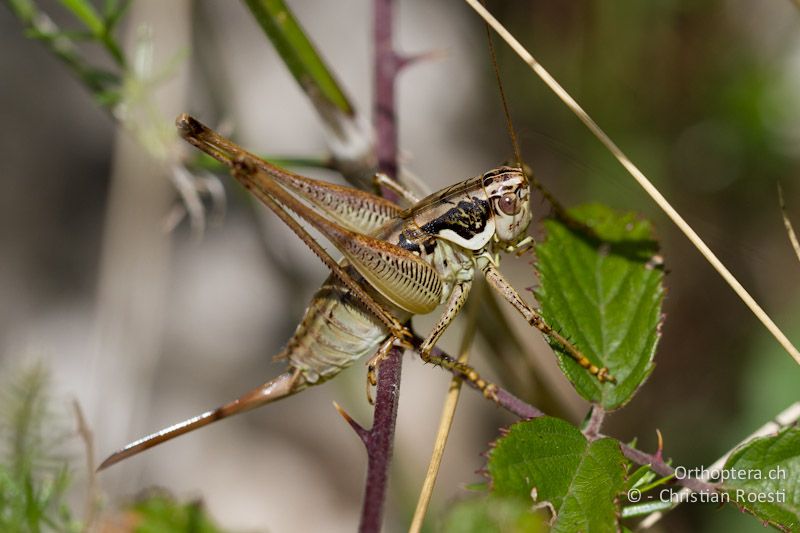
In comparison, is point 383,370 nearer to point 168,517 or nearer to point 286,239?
point 168,517

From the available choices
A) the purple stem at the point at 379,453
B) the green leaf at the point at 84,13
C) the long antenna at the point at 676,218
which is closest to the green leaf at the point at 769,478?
the long antenna at the point at 676,218

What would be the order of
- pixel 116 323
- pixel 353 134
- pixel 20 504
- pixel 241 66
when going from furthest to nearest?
pixel 241 66 < pixel 116 323 < pixel 353 134 < pixel 20 504

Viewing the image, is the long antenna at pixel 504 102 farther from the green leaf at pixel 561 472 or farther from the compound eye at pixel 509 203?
the green leaf at pixel 561 472

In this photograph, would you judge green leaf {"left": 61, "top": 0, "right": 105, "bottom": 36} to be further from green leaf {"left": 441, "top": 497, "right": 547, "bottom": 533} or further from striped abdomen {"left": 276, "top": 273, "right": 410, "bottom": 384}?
green leaf {"left": 441, "top": 497, "right": 547, "bottom": 533}

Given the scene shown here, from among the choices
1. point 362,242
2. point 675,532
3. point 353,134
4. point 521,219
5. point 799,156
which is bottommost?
point 675,532

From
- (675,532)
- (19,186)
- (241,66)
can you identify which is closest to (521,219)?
(675,532)

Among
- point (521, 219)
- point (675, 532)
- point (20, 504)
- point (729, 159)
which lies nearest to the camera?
point (20, 504)

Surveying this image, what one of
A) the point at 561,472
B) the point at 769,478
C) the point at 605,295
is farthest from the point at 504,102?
the point at 769,478

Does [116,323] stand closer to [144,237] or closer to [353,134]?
[144,237]
